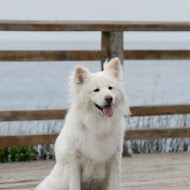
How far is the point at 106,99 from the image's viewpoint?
327 centimetres

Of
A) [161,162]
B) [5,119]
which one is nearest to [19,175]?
[5,119]

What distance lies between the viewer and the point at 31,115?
5.20 metres

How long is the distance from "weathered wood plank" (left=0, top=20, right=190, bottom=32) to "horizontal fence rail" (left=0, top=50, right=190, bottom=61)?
25cm

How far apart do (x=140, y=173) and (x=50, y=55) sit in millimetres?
A: 1565

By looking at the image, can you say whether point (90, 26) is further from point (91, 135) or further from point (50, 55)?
point (91, 135)

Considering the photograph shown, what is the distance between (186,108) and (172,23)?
1011 millimetres

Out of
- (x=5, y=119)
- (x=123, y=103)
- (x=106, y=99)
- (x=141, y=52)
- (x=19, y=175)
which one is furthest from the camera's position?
(x=141, y=52)

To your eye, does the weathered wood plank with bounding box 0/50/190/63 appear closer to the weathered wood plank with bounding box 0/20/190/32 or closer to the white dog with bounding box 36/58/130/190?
the weathered wood plank with bounding box 0/20/190/32

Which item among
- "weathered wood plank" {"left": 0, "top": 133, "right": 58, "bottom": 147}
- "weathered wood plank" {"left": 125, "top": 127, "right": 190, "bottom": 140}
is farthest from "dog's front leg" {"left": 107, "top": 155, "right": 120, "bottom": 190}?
"weathered wood plank" {"left": 125, "top": 127, "right": 190, "bottom": 140}

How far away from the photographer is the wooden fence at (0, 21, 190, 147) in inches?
201

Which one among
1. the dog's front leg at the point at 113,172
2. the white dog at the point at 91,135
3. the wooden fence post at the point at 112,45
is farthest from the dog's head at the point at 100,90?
the wooden fence post at the point at 112,45

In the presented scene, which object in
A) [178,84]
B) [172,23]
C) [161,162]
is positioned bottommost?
[178,84]

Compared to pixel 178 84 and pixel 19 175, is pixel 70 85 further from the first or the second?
pixel 178 84

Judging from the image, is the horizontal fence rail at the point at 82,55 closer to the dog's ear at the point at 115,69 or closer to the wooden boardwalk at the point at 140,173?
the wooden boardwalk at the point at 140,173
